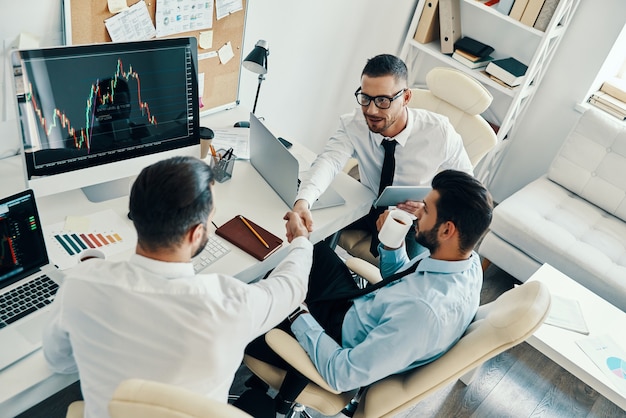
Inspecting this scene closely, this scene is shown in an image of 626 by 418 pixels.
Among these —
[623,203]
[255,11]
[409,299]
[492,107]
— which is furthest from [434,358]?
[492,107]

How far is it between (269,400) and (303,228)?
1.88 feet

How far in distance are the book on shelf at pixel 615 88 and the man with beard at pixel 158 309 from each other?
9.85 ft

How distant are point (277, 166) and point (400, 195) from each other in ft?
1.67

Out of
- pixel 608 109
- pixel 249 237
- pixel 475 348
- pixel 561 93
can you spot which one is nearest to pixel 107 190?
pixel 249 237

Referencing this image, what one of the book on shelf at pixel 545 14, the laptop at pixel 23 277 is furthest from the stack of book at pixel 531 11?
the laptop at pixel 23 277

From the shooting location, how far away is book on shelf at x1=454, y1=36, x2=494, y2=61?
3355mm

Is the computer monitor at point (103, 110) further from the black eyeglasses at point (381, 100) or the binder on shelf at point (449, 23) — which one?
the binder on shelf at point (449, 23)

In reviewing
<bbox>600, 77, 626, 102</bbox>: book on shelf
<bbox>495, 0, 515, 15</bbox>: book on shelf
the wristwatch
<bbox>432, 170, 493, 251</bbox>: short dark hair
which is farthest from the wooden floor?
<bbox>495, 0, 515, 15</bbox>: book on shelf

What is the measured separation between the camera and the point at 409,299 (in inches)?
57.8

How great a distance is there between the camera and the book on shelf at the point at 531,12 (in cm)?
303

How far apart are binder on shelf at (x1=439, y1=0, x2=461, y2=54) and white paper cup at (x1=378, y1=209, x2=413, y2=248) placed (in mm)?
1962

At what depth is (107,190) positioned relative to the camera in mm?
1824

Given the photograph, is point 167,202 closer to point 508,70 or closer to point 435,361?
point 435,361

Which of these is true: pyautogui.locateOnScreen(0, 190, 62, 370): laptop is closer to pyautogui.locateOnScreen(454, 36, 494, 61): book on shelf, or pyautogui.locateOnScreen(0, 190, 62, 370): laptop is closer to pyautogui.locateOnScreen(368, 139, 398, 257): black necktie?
pyautogui.locateOnScreen(368, 139, 398, 257): black necktie
